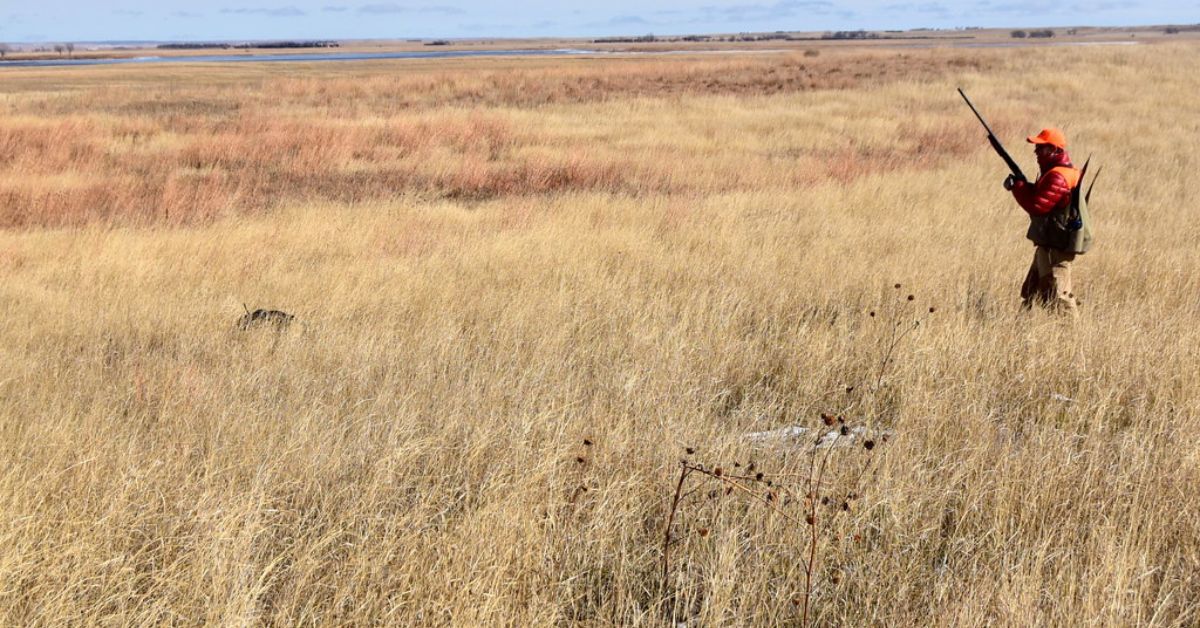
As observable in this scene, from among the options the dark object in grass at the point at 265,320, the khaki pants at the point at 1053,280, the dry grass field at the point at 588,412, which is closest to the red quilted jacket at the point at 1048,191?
the khaki pants at the point at 1053,280

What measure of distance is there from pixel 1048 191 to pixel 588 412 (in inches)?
130

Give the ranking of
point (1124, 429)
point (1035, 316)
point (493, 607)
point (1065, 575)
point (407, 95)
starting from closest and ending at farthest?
point (493, 607) → point (1065, 575) → point (1124, 429) → point (1035, 316) → point (407, 95)

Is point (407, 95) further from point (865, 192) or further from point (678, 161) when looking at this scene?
point (865, 192)

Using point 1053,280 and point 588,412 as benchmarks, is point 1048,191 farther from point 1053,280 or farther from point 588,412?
point 588,412

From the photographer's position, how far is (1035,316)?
5.79m

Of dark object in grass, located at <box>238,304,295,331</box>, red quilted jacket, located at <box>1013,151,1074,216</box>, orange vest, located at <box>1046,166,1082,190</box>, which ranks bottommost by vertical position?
dark object in grass, located at <box>238,304,295,331</box>

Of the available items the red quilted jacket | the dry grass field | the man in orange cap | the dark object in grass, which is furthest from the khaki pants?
the dark object in grass

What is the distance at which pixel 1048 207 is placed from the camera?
5430mm

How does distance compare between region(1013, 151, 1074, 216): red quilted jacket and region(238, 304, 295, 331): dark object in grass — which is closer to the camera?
region(1013, 151, 1074, 216): red quilted jacket

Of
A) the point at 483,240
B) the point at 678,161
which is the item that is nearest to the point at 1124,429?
the point at 483,240

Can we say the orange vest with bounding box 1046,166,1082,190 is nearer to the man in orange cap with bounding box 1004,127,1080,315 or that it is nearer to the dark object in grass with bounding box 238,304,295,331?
the man in orange cap with bounding box 1004,127,1080,315

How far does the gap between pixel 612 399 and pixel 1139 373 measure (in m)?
2.81

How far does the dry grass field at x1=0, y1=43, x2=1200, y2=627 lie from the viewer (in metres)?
2.75

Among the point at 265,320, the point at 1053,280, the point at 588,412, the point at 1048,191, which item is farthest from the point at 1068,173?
the point at 265,320
